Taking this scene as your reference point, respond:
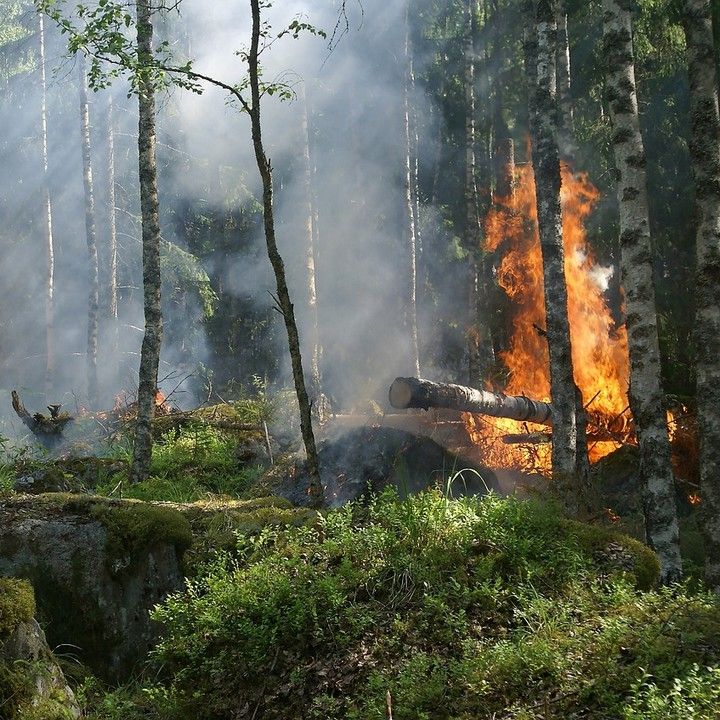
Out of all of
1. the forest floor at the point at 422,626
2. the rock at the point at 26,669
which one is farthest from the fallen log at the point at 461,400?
the rock at the point at 26,669

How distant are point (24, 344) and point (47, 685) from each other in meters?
33.0

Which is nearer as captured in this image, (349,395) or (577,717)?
(577,717)

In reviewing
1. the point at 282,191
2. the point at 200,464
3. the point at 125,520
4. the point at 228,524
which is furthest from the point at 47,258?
the point at 228,524

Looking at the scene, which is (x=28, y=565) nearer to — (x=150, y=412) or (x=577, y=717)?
(x=577, y=717)

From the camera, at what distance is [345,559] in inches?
220

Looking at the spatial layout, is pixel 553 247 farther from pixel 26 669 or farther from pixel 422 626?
pixel 26 669

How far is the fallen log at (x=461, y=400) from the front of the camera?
1341cm

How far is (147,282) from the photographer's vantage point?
12.3 meters

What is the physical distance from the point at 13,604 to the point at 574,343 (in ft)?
46.7

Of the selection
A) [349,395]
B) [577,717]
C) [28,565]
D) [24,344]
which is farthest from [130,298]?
[577,717]

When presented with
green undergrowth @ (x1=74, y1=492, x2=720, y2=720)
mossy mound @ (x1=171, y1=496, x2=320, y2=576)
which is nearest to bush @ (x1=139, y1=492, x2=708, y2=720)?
green undergrowth @ (x1=74, y1=492, x2=720, y2=720)

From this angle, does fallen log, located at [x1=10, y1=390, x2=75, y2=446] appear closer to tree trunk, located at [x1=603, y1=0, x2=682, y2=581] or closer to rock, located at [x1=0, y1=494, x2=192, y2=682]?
rock, located at [x1=0, y1=494, x2=192, y2=682]

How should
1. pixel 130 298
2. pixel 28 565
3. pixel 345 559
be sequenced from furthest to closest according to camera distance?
pixel 130 298
pixel 28 565
pixel 345 559

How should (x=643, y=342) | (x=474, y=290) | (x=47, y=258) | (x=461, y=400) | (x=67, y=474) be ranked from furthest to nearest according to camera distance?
(x=47, y=258)
(x=474, y=290)
(x=461, y=400)
(x=67, y=474)
(x=643, y=342)
